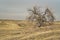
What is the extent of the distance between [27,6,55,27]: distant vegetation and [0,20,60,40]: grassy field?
0.24 m

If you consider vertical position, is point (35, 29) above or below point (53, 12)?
below

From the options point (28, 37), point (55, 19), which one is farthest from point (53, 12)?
point (28, 37)

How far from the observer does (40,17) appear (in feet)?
28.6

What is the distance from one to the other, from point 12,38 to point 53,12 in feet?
8.22

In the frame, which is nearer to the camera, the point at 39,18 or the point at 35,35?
the point at 35,35

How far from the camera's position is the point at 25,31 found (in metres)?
7.57

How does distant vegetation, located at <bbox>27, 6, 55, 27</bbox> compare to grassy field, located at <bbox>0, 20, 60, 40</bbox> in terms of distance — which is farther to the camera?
distant vegetation, located at <bbox>27, 6, 55, 27</bbox>

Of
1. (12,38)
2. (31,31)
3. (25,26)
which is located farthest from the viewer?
(25,26)

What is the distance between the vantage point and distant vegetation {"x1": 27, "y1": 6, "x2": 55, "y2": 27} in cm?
855

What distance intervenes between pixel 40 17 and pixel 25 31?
1.38 m

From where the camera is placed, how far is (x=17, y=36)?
7.03 meters

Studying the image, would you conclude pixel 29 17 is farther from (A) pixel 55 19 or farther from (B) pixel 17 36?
(B) pixel 17 36

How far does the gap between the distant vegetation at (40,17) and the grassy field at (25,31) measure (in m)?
0.24

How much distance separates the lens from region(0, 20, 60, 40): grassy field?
22.7 ft
